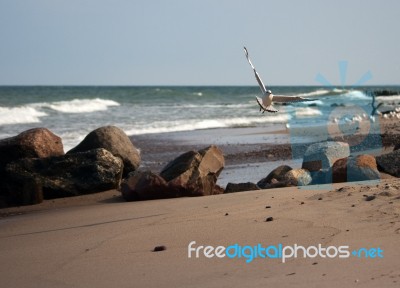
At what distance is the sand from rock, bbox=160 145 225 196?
1.61ft

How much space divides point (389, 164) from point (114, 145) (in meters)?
4.70

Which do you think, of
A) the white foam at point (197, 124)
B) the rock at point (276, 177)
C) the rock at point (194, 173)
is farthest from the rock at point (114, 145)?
→ the white foam at point (197, 124)

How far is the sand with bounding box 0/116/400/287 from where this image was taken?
4320 mm

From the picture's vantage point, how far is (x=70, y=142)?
59.4ft

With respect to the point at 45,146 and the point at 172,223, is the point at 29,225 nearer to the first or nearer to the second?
the point at 172,223

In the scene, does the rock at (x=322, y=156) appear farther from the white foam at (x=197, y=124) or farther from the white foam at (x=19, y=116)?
the white foam at (x=19, y=116)

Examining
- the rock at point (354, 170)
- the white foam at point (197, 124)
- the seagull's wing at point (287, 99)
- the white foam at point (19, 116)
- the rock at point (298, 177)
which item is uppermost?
the seagull's wing at point (287, 99)

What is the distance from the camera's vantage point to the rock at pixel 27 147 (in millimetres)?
10258

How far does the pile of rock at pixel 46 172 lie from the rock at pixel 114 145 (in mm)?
484

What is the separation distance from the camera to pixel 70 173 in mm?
9758

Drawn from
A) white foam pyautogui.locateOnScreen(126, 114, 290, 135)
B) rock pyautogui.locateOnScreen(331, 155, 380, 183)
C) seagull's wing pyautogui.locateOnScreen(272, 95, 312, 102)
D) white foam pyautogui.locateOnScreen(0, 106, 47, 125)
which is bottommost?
white foam pyautogui.locateOnScreen(126, 114, 290, 135)

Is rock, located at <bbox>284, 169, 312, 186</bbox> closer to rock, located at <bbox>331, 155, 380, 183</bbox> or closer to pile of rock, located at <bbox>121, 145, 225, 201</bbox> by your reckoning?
rock, located at <bbox>331, 155, 380, 183</bbox>

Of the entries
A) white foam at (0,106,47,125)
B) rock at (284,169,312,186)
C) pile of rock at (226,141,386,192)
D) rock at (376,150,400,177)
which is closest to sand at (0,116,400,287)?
pile of rock at (226,141,386,192)

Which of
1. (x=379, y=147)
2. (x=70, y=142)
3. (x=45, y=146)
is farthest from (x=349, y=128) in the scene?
(x=45, y=146)
